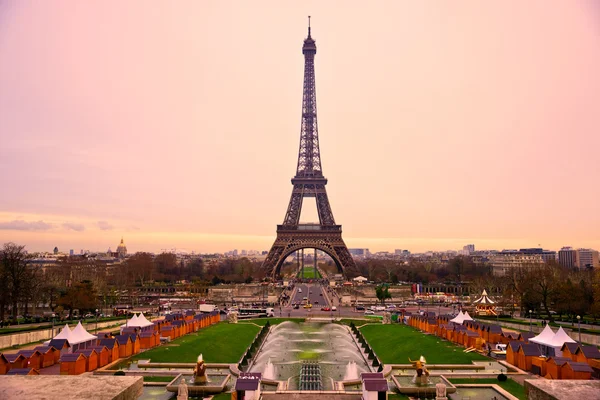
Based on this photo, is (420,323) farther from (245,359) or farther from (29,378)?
(29,378)

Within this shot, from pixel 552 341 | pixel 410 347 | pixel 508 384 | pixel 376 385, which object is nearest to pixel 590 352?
pixel 552 341

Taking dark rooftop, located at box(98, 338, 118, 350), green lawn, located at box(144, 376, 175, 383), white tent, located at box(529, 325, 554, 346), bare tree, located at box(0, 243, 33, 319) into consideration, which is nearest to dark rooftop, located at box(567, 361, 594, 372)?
white tent, located at box(529, 325, 554, 346)

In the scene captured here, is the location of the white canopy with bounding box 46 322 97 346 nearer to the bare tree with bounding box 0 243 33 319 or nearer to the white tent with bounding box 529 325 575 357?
the bare tree with bounding box 0 243 33 319

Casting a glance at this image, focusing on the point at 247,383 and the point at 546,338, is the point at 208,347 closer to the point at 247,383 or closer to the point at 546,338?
the point at 247,383

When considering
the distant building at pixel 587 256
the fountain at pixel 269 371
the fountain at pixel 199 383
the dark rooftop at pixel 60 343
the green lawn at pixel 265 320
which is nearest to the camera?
the fountain at pixel 199 383

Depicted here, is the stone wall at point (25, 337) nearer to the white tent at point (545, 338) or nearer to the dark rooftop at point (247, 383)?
the dark rooftop at point (247, 383)

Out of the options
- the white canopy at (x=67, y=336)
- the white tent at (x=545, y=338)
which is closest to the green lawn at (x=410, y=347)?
the white tent at (x=545, y=338)

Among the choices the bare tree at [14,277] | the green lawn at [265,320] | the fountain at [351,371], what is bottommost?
the green lawn at [265,320]
